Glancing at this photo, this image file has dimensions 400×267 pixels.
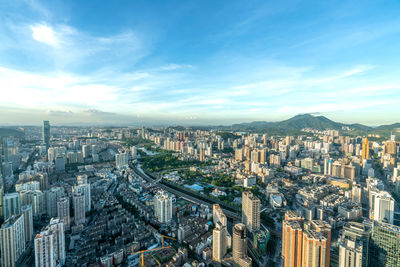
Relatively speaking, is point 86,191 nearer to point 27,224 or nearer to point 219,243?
point 27,224

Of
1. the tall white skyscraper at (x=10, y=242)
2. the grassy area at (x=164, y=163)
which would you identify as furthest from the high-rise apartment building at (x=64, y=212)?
the grassy area at (x=164, y=163)

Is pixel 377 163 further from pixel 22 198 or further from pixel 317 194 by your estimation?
Answer: pixel 22 198

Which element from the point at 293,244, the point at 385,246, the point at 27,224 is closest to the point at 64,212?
the point at 27,224

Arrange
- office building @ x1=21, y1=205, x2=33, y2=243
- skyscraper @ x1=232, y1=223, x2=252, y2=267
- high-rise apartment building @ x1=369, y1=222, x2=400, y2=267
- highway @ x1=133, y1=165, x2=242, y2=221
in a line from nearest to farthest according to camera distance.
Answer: high-rise apartment building @ x1=369, y1=222, x2=400, y2=267 < skyscraper @ x1=232, y1=223, x2=252, y2=267 < office building @ x1=21, y1=205, x2=33, y2=243 < highway @ x1=133, y1=165, x2=242, y2=221

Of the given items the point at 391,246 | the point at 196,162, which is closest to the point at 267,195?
the point at 391,246

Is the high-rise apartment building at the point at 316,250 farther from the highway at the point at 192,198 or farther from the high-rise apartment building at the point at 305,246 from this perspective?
the highway at the point at 192,198

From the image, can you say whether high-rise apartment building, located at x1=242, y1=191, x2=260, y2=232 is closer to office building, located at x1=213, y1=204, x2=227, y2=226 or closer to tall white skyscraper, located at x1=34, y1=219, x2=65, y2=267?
office building, located at x1=213, y1=204, x2=227, y2=226

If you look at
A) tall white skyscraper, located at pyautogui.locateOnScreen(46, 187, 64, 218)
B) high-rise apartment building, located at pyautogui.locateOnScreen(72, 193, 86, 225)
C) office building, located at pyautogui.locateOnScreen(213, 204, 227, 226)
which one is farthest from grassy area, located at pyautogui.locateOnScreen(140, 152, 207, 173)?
office building, located at pyautogui.locateOnScreen(213, 204, 227, 226)
